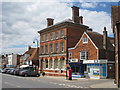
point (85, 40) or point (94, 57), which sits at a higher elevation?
point (85, 40)

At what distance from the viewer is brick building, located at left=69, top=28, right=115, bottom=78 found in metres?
31.2

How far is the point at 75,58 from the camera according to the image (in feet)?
120

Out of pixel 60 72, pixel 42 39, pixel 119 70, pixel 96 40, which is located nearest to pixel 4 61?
pixel 42 39

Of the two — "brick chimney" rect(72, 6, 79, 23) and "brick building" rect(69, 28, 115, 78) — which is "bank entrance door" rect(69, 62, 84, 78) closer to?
"brick building" rect(69, 28, 115, 78)

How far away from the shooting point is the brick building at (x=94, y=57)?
31.2 meters

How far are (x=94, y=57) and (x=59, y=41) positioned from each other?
11372 millimetres

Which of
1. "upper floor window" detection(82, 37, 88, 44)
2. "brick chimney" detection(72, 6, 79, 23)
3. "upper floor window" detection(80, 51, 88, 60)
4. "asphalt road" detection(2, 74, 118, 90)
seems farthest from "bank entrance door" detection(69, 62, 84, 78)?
"brick chimney" detection(72, 6, 79, 23)

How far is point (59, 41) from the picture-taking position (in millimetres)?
41562

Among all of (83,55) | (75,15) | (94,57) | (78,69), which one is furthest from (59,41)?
(94,57)

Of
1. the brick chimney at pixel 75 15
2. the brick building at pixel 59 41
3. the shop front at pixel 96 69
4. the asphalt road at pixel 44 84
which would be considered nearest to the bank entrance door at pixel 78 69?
the shop front at pixel 96 69

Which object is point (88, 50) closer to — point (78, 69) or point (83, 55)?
point (83, 55)

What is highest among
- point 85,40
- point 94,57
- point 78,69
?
point 85,40

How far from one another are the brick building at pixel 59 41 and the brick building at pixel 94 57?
347cm

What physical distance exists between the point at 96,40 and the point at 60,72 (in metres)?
11.0
